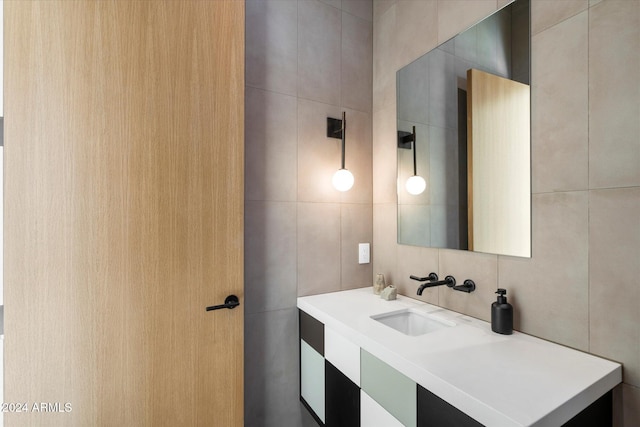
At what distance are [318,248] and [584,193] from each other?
3.49 feet

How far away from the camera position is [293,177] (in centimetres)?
152

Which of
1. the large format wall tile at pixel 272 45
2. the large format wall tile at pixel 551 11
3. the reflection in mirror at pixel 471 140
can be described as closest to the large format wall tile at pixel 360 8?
the large format wall tile at pixel 272 45

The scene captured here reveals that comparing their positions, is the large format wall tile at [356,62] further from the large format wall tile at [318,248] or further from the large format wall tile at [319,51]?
the large format wall tile at [318,248]

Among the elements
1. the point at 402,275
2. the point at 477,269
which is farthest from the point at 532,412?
the point at 402,275

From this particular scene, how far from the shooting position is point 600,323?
2.93 ft

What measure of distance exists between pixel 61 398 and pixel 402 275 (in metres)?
1.40

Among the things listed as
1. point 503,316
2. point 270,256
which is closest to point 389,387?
point 503,316

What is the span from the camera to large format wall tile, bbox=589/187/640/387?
0.83 m

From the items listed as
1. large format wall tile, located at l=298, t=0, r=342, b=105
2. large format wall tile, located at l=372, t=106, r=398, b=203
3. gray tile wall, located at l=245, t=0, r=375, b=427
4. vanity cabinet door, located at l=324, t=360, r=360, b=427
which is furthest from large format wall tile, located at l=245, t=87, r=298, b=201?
vanity cabinet door, located at l=324, t=360, r=360, b=427

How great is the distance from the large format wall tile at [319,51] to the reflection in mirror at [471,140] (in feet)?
1.17

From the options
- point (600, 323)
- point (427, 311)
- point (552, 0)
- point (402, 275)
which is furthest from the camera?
point (402, 275)

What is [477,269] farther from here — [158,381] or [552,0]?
[158,381]

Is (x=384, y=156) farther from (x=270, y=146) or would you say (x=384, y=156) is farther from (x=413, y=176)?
(x=270, y=146)

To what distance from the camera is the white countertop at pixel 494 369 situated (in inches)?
26.9
